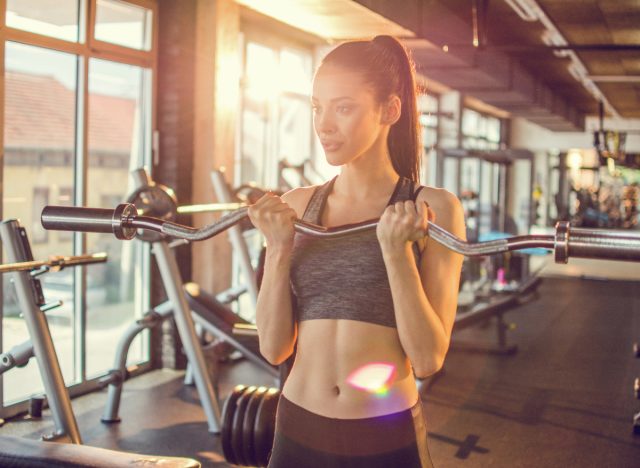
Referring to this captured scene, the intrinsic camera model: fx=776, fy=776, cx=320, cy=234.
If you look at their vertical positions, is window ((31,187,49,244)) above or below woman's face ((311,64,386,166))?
below

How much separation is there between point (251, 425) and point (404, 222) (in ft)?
6.59

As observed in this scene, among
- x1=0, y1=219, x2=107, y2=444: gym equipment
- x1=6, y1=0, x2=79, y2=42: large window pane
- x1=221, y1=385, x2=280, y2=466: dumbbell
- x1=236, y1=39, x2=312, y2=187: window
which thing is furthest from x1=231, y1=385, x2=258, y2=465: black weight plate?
x1=236, y1=39, x2=312, y2=187: window

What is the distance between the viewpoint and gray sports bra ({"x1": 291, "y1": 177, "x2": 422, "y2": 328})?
127cm

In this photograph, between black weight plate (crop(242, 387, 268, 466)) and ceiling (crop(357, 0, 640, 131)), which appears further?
ceiling (crop(357, 0, 640, 131))

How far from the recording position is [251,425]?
2.89 meters

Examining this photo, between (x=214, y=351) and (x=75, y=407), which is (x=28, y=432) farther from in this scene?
(x=214, y=351)

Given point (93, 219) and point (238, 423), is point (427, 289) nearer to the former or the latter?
point (93, 219)

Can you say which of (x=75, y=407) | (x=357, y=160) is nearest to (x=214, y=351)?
(x=75, y=407)

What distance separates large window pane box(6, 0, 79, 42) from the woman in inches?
131

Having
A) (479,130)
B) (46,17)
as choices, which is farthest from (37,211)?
(479,130)

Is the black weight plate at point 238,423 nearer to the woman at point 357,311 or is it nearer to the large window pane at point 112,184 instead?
the woman at point 357,311

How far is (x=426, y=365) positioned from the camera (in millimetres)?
1258

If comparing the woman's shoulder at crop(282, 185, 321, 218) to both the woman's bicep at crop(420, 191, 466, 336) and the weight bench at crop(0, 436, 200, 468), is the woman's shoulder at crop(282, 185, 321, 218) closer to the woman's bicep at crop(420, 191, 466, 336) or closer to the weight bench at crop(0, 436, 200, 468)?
the woman's bicep at crop(420, 191, 466, 336)

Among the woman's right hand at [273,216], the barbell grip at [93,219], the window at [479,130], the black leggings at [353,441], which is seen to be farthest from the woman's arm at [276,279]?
the window at [479,130]
